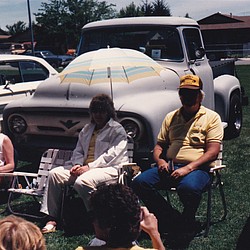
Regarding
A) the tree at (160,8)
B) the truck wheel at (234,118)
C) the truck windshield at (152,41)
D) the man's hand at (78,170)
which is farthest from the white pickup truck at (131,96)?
the tree at (160,8)

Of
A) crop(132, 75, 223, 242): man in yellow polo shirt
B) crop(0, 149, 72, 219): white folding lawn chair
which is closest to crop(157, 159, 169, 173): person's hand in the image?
crop(132, 75, 223, 242): man in yellow polo shirt

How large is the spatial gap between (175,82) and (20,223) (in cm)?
494

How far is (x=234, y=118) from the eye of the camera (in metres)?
9.19

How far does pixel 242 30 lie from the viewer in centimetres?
6500

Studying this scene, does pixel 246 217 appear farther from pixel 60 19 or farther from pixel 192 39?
pixel 60 19

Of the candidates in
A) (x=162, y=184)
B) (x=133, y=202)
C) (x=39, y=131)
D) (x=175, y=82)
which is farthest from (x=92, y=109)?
(x=133, y=202)

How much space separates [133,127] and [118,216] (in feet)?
10.9

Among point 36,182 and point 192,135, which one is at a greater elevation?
point 192,135

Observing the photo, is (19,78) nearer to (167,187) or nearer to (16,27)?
(167,187)

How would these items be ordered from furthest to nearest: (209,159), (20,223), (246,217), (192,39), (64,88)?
(192,39) < (64,88) < (246,217) < (209,159) < (20,223)

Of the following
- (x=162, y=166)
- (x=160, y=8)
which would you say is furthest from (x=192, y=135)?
(x=160, y=8)

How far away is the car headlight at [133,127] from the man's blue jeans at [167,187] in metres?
0.81

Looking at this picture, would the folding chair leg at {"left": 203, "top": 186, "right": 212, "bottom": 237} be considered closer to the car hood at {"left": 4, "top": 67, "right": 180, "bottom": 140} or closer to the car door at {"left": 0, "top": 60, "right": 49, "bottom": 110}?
the car hood at {"left": 4, "top": 67, "right": 180, "bottom": 140}

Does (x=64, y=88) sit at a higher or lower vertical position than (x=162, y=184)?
higher
